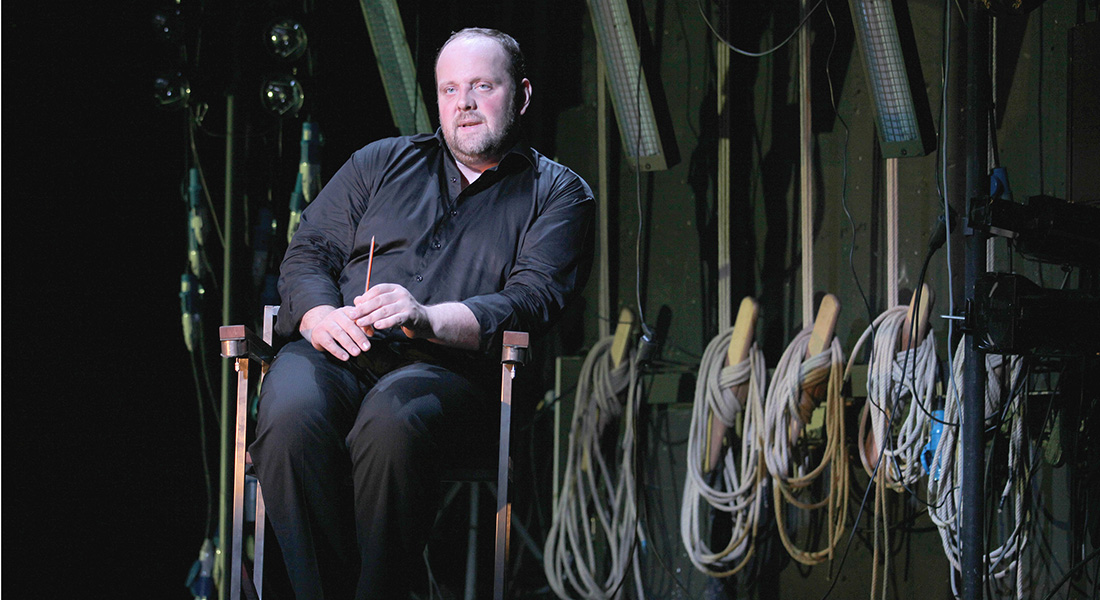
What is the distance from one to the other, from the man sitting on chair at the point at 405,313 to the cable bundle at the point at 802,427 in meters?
0.93

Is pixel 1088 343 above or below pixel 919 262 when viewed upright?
below

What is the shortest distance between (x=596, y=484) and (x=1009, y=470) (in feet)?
4.02

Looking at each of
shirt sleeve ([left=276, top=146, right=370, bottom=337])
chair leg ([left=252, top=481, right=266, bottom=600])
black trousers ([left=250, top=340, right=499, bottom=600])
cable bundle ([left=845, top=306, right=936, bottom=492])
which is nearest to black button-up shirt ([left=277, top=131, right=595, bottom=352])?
shirt sleeve ([left=276, top=146, right=370, bottom=337])

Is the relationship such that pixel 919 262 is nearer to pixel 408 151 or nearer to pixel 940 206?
pixel 940 206

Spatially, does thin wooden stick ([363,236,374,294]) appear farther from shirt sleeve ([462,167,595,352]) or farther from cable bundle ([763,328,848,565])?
Answer: cable bundle ([763,328,848,565])

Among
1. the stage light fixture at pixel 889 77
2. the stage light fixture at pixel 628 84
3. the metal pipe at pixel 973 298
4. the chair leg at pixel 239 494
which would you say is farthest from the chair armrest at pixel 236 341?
the stage light fixture at pixel 889 77

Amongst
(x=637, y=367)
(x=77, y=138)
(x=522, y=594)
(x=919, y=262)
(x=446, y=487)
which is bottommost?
(x=522, y=594)

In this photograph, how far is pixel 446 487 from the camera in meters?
3.33

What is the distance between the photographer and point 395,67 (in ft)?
10.7

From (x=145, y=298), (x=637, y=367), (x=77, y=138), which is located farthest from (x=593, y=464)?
(x=77, y=138)

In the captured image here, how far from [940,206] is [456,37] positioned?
148cm

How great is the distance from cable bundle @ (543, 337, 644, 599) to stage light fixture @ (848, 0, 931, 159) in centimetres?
101

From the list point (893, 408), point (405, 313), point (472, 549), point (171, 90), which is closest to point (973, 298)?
point (893, 408)

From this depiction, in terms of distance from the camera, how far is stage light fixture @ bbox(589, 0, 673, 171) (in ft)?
9.71
